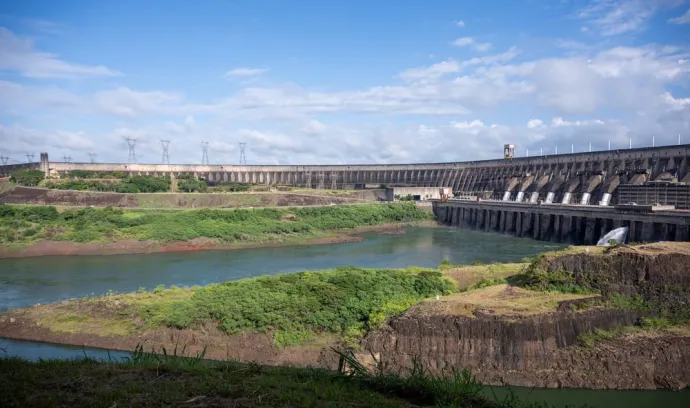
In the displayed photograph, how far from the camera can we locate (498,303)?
792 inches

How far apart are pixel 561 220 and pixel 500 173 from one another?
90.4 ft

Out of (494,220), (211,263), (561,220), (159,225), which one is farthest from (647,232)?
(159,225)

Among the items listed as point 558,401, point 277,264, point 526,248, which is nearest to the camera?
point 558,401

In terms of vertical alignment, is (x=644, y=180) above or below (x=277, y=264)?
above

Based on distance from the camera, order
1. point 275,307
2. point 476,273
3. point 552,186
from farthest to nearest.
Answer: point 552,186
point 476,273
point 275,307

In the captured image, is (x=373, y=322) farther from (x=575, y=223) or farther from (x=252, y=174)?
(x=252, y=174)

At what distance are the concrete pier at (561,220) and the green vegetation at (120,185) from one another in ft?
124

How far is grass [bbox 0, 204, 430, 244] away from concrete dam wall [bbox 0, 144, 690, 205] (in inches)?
964

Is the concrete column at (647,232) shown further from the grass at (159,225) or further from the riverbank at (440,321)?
the grass at (159,225)

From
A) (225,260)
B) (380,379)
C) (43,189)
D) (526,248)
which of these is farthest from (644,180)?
(43,189)

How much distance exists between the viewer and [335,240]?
54781 millimetres

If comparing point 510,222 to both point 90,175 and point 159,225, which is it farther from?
point 90,175

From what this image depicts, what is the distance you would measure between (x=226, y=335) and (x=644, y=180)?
43570mm

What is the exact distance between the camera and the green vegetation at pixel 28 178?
71062mm
